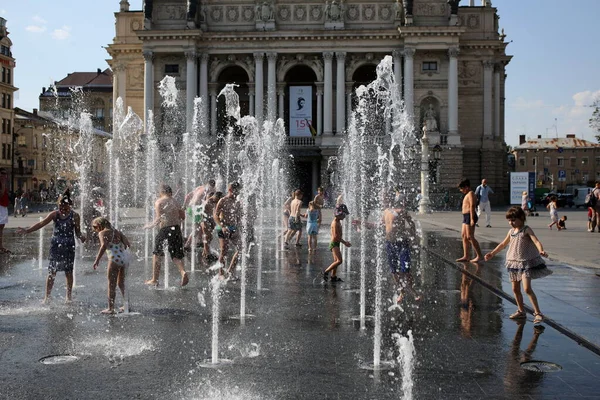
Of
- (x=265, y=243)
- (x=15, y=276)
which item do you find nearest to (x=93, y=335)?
(x=15, y=276)

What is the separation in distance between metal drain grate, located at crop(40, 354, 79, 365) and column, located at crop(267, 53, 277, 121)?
158ft

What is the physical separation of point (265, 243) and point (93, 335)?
12342 millimetres

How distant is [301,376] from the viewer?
20.2ft

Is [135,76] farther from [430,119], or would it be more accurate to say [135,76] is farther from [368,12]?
[430,119]

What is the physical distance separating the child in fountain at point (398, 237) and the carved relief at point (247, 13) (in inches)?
1880

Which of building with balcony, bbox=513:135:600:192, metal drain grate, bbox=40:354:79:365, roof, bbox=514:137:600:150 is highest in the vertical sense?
roof, bbox=514:137:600:150

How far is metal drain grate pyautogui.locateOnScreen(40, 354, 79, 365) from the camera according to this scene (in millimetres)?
6586

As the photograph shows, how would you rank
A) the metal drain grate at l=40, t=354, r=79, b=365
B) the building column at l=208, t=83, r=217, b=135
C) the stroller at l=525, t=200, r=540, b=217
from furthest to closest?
the building column at l=208, t=83, r=217, b=135 → the stroller at l=525, t=200, r=540, b=217 → the metal drain grate at l=40, t=354, r=79, b=365

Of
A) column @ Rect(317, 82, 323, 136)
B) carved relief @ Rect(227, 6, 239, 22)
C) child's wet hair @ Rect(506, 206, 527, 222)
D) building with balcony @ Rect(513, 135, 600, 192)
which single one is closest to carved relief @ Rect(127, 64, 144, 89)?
carved relief @ Rect(227, 6, 239, 22)

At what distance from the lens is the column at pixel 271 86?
54.3 metres

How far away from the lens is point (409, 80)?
54.1 m

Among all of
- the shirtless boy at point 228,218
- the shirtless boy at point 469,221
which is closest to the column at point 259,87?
the shirtless boy at point 469,221

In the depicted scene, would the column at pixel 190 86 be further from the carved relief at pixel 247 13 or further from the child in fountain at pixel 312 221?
the child in fountain at pixel 312 221

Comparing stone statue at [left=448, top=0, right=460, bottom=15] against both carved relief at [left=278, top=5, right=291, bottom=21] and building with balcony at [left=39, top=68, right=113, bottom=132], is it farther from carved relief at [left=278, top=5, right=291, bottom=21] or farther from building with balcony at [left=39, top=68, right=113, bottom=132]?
building with balcony at [left=39, top=68, right=113, bottom=132]
